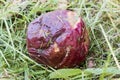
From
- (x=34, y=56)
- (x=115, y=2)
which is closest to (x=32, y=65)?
(x=34, y=56)

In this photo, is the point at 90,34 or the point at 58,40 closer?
the point at 58,40

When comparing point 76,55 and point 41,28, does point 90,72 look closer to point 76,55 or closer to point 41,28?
point 76,55

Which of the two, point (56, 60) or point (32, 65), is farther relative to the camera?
point (32, 65)
